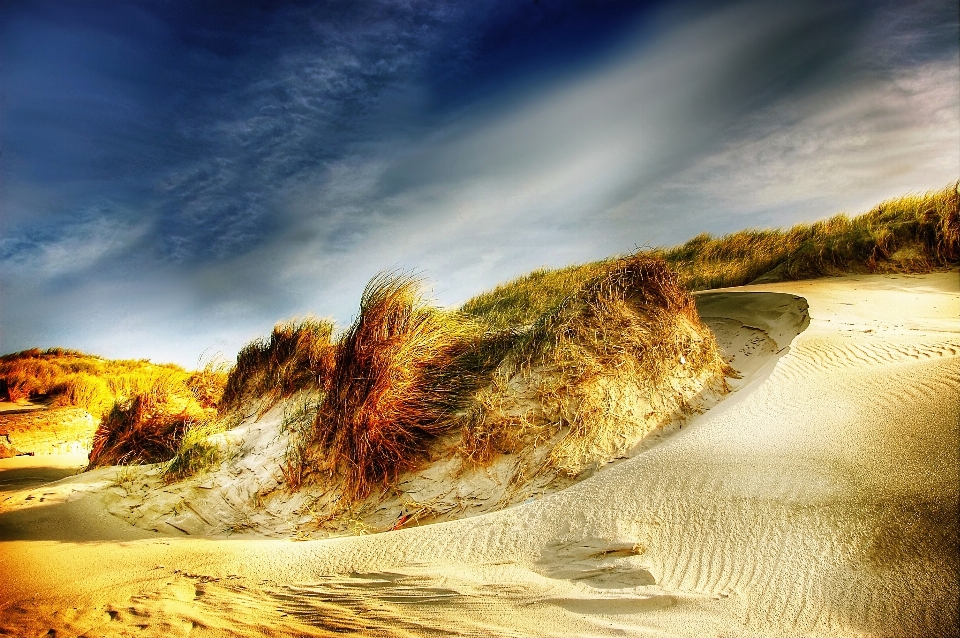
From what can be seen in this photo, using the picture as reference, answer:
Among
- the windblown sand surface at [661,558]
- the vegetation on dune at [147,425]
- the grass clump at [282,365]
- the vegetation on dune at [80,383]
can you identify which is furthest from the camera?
the vegetation on dune at [80,383]

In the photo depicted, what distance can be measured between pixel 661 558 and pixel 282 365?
6.23 metres

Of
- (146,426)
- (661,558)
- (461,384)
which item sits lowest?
(661,558)

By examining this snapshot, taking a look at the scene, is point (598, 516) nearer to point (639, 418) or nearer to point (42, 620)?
point (639, 418)

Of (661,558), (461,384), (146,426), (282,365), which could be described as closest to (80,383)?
(146,426)

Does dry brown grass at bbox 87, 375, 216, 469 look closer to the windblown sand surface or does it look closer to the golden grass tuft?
the windblown sand surface

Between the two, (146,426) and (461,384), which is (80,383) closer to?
(146,426)

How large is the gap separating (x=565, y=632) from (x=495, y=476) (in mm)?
2966

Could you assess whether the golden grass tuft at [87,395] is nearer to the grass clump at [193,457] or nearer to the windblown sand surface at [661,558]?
the grass clump at [193,457]

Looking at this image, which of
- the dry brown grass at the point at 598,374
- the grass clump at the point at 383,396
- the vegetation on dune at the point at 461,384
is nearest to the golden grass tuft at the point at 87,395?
the vegetation on dune at the point at 461,384

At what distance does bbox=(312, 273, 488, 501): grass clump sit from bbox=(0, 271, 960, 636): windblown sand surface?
1804mm

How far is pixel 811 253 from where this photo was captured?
38.2 ft

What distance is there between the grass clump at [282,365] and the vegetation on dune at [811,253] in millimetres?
2761

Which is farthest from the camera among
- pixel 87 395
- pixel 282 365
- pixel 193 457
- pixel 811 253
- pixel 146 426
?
pixel 87 395

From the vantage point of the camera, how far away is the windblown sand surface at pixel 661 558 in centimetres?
239
